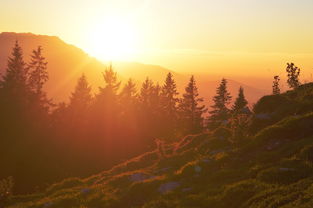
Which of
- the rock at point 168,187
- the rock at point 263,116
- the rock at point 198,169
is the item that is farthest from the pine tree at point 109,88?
the rock at point 168,187

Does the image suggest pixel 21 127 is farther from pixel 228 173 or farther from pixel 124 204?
pixel 228 173

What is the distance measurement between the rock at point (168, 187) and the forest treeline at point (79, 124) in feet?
36.4

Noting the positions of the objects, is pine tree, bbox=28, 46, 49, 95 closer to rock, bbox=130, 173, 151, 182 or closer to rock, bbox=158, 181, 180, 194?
rock, bbox=130, 173, 151, 182

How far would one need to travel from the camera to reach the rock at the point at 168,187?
22.3 metres

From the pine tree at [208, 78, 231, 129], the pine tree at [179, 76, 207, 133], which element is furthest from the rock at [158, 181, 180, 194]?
the pine tree at [179, 76, 207, 133]

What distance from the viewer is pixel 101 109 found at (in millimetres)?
66625

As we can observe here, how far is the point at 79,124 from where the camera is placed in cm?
6162

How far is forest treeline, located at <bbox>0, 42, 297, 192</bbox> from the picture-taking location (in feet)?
157

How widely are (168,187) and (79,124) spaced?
136 ft

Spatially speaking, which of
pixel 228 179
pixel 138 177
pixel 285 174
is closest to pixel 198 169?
pixel 228 179

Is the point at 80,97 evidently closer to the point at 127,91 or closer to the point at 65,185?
the point at 127,91

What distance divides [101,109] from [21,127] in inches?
Result: 674

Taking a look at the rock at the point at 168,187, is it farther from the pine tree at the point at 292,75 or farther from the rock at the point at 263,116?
the pine tree at the point at 292,75

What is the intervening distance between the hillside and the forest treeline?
16.6ft
